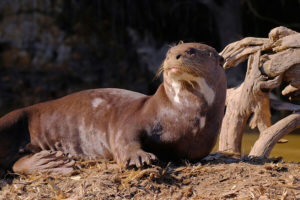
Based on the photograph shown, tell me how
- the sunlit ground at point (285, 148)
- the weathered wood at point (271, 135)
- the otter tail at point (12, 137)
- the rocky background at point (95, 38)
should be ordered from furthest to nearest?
1. the rocky background at point (95, 38)
2. the sunlit ground at point (285, 148)
3. the weathered wood at point (271, 135)
4. the otter tail at point (12, 137)

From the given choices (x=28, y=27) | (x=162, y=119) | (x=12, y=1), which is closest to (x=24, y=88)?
(x=28, y=27)

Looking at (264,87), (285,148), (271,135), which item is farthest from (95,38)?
(271,135)

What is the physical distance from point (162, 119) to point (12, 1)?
5507 millimetres

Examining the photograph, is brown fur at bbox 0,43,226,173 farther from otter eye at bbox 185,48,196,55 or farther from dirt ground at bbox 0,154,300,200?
dirt ground at bbox 0,154,300,200

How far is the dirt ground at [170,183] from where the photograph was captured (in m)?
2.39

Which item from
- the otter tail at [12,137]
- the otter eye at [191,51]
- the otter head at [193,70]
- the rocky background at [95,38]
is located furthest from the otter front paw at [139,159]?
the rocky background at [95,38]

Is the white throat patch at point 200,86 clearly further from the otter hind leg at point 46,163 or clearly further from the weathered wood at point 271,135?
the weathered wood at point 271,135

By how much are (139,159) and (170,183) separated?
8.4 inches

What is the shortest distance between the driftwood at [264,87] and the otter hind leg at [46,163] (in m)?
1.54

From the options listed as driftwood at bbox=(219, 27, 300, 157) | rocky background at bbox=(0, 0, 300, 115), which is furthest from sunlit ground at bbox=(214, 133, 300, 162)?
rocky background at bbox=(0, 0, 300, 115)

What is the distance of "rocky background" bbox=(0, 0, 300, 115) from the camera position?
726 centimetres

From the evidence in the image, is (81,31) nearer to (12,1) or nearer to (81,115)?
(12,1)

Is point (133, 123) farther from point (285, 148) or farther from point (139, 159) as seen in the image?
point (285, 148)

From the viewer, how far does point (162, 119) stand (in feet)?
9.08
